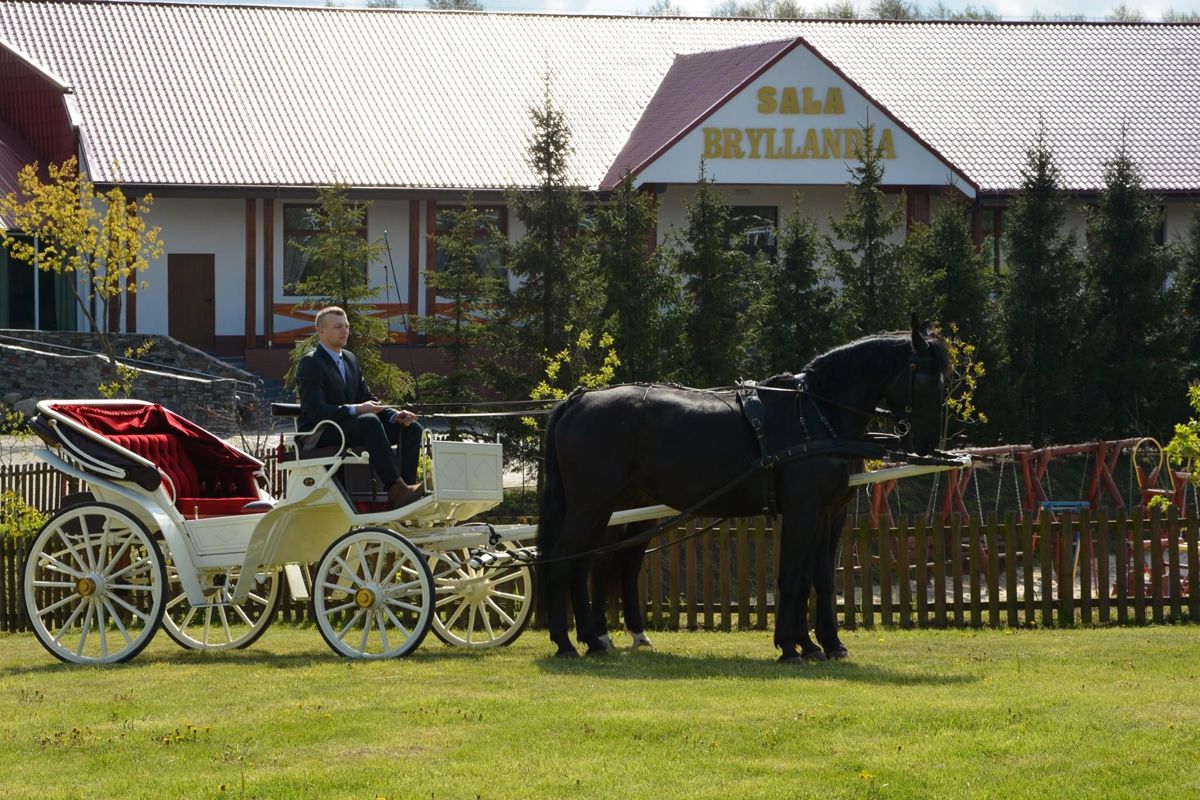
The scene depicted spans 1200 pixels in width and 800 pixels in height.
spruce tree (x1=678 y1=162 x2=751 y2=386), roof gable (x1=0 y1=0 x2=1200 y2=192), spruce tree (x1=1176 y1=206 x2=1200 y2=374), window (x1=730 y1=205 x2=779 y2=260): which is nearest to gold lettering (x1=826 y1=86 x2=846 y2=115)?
roof gable (x1=0 y1=0 x2=1200 y2=192)

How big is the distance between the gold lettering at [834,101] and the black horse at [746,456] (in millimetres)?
22401

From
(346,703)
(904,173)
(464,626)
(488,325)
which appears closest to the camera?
(346,703)

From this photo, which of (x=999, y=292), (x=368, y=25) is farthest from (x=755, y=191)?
(x=368, y=25)

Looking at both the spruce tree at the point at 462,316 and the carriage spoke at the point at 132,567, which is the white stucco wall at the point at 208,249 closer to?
the spruce tree at the point at 462,316

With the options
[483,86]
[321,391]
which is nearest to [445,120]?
[483,86]

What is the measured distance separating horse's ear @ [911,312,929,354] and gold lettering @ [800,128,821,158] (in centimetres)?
2281

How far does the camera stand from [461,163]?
113 ft

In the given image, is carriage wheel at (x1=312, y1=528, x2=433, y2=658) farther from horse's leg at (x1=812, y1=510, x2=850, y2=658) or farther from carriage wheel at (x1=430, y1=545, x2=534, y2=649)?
horse's leg at (x1=812, y1=510, x2=850, y2=658)

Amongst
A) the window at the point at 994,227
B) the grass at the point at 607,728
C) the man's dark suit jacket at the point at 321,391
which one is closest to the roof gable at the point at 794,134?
the window at the point at 994,227

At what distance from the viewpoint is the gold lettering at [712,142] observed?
107 ft

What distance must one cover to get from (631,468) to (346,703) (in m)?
3.00

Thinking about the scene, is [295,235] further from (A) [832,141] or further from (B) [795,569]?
(B) [795,569]

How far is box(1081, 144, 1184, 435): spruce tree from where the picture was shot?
89.2 ft

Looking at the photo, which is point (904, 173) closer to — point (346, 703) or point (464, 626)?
point (464, 626)
